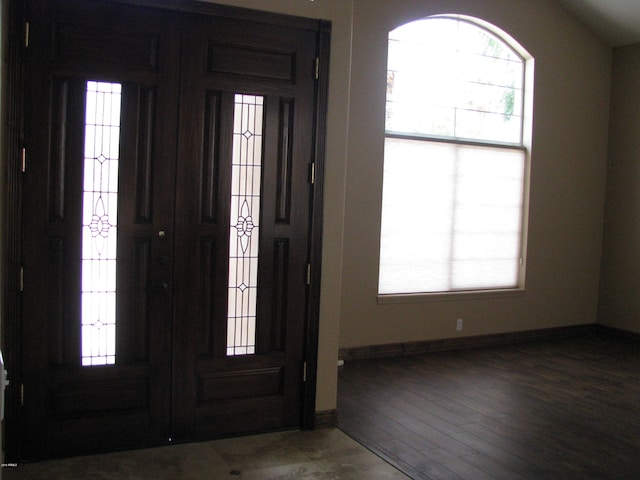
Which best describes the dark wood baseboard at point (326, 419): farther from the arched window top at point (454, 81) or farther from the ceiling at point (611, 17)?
the ceiling at point (611, 17)

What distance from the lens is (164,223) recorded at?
3.69 metres

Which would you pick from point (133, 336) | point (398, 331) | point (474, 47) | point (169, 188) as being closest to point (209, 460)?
point (133, 336)

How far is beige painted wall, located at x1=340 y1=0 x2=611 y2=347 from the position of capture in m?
5.82

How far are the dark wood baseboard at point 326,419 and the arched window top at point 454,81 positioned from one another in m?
2.85

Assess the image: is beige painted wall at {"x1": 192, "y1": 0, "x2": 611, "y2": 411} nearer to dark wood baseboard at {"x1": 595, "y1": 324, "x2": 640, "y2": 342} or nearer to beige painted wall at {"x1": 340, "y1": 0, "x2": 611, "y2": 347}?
beige painted wall at {"x1": 340, "y1": 0, "x2": 611, "y2": 347}

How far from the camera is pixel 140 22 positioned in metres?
3.57

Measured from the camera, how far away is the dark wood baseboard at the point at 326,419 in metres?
4.13

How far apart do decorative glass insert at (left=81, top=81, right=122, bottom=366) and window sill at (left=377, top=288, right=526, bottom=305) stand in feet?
9.63

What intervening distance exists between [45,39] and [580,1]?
543cm

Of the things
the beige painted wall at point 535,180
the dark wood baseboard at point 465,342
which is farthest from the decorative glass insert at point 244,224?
the dark wood baseboard at point 465,342

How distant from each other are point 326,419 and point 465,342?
9.09 feet

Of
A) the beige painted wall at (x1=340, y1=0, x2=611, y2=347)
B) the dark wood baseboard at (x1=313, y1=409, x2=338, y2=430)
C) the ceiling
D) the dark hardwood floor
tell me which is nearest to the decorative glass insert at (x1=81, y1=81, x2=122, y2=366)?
the dark wood baseboard at (x1=313, y1=409, x2=338, y2=430)

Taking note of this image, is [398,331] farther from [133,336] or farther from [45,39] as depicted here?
[45,39]

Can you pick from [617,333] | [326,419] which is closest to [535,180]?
[617,333]
